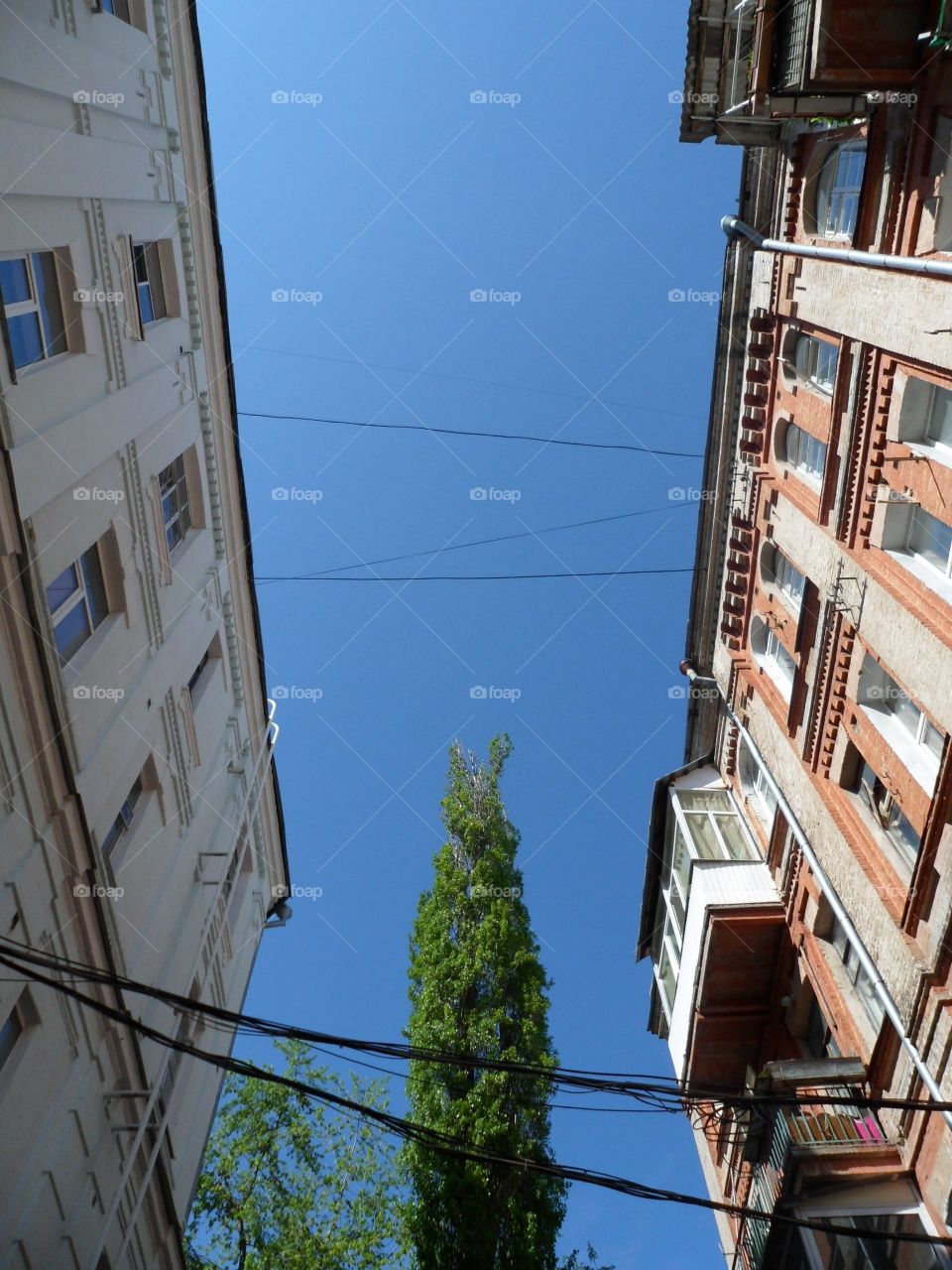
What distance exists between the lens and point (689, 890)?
1491 cm

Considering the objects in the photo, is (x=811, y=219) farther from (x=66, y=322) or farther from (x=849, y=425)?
(x=66, y=322)

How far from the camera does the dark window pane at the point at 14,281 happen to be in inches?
337

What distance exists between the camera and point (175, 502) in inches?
548

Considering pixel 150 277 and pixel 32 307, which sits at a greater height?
pixel 150 277

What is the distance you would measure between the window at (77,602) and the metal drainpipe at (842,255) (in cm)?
1082

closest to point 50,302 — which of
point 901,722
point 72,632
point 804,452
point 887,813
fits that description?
point 72,632

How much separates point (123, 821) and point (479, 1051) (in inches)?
276

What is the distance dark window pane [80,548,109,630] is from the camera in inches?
419

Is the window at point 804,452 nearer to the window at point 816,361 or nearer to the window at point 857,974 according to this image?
the window at point 816,361

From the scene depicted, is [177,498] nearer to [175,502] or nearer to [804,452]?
[175,502]

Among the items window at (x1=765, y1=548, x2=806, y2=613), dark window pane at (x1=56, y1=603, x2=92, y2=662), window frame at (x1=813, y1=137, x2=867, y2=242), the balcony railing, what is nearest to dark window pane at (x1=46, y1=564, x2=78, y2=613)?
dark window pane at (x1=56, y1=603, x2=92, y2=662)

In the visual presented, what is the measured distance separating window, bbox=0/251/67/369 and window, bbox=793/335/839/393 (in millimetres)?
11414

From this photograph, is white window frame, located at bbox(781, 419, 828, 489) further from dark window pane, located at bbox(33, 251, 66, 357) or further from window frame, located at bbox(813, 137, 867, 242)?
dark window pane, located at bbox(33, 251, 66, 357)

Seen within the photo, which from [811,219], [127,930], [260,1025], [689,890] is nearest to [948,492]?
[811,219]
